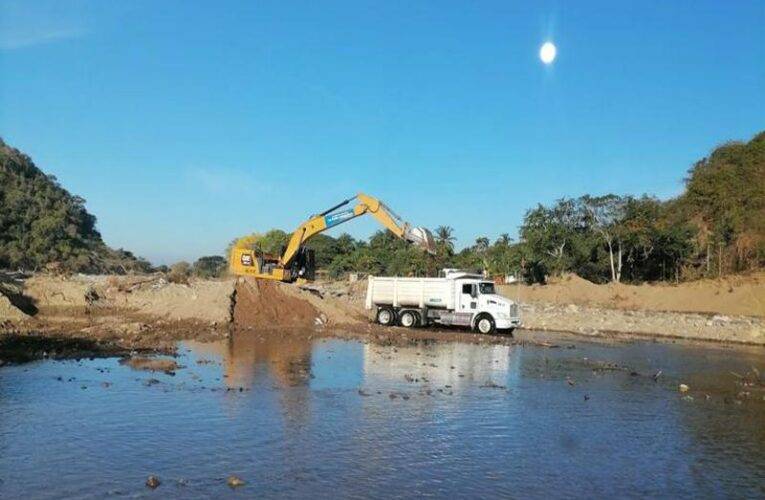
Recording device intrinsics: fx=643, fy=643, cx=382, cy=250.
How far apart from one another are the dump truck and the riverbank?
0.88 m

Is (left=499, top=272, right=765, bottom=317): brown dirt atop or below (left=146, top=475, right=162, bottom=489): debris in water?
atop

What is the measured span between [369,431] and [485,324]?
19.6m

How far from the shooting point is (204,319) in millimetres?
27672

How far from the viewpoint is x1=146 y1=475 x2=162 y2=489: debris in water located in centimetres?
756

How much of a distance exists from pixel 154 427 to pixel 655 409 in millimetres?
9825

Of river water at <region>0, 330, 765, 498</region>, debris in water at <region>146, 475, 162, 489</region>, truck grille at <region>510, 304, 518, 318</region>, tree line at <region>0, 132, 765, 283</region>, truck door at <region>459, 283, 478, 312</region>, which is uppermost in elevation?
tree line at <region>0, 132, 765, 283</region>

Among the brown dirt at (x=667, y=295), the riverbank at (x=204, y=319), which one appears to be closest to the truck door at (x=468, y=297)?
the riverbank at (x=204, y=319)

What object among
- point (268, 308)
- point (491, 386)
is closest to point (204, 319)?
point (268, 308)

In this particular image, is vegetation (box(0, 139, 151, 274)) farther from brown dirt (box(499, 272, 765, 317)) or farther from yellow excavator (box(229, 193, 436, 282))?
brown dirt (box(499, 272, 765, 317))

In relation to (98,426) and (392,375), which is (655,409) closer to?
(392,375)

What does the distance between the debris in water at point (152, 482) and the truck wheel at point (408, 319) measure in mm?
23594

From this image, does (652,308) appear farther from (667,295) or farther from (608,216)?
(608,216)

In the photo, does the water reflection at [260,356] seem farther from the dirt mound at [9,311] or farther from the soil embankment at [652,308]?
the soil embankment at [652,308]

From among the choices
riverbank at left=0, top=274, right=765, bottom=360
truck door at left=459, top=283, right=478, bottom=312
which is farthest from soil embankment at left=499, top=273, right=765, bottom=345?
truck door at left=459, top=283, right=478, bottom=312
